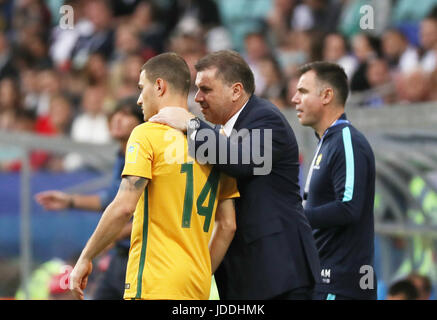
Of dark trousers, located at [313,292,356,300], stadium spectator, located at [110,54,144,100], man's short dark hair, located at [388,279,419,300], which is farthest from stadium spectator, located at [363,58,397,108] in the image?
dark trousers, located at [313,292,356,300]

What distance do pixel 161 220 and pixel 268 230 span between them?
49 cm

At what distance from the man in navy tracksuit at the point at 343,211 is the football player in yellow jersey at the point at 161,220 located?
2.88 feet

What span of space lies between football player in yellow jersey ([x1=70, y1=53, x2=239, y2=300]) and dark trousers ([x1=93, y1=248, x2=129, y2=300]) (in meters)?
1.88

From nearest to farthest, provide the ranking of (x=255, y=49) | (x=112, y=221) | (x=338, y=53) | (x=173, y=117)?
(x=112, y=221), (x=173, y=117), (x=338, y=53), (x=255, y=49)

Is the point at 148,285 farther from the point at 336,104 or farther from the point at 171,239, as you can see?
the point at 336,104

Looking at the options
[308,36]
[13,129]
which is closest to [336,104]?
[308,36]

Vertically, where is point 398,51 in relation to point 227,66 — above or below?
above

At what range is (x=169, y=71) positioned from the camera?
13.2 feet

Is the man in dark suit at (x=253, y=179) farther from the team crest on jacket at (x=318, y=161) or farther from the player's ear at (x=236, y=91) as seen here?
the team crest on jacket at (x=318, y=161)

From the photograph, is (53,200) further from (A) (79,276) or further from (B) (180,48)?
(B) (180,48)

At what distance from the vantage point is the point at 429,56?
9.15 m

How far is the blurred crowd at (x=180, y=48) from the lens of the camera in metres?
9.55

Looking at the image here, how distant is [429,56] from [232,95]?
541cm

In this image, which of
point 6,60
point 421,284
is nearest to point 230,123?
point 421,284
